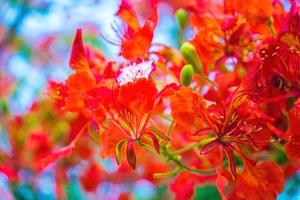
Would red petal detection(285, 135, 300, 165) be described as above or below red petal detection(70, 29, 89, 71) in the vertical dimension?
below

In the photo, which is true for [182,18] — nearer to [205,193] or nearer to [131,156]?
[131,156]

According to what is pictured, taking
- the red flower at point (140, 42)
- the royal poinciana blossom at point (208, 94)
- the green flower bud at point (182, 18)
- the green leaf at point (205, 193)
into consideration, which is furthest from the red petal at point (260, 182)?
the green leaf at point (205, 193)

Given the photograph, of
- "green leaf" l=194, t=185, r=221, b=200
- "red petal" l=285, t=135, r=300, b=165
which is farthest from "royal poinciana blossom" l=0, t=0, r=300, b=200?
"green leaf" l=194, t=185, r=221, b=200

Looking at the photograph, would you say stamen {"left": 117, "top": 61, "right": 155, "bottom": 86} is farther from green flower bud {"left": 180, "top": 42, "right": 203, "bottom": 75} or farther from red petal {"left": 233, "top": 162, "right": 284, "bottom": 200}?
red petal {"left": 233, "top": 162, "right": 284, "bottom": 200}

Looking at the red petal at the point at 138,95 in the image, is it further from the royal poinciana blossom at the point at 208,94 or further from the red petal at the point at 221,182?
the red petal at the point at 221,182

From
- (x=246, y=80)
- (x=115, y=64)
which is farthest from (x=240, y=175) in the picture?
(x=115, y=64)

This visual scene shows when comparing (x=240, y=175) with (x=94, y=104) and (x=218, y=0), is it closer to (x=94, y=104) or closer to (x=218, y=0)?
(x=94, y=104)

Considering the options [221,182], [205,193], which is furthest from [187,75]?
[205,193]
